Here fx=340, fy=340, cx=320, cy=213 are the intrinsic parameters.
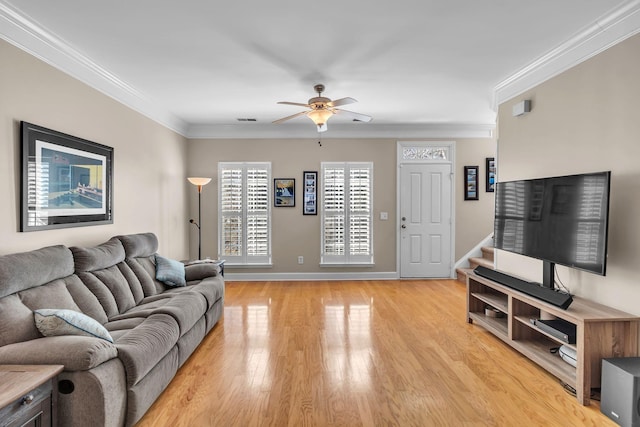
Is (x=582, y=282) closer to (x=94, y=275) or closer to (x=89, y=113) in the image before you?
(x=94, y=275)

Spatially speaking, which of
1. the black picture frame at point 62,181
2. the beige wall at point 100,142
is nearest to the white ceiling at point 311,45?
the beige wall at point 100,142

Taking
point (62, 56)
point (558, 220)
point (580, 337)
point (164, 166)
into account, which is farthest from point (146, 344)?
point (164, 166)

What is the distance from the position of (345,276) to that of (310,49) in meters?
4.01

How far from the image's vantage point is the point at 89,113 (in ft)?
10.9

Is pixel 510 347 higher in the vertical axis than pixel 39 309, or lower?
lower

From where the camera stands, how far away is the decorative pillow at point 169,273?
373cm

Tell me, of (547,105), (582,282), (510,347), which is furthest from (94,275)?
(547,105)

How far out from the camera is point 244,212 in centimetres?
597

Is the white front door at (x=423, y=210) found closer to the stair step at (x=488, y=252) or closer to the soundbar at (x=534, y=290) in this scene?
the stair step at (x=488, y=252)

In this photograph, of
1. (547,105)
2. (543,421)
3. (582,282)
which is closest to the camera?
(543,421)

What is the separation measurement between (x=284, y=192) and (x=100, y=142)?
298 centimetres

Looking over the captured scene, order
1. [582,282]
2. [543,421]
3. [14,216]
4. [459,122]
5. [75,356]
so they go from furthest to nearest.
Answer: [459,122] < [582,282] < [14,216] < [543,421] < [75,356]

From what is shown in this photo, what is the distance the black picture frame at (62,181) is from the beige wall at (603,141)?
14.4 feet

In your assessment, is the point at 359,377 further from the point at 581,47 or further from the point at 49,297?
the point at 581,47
